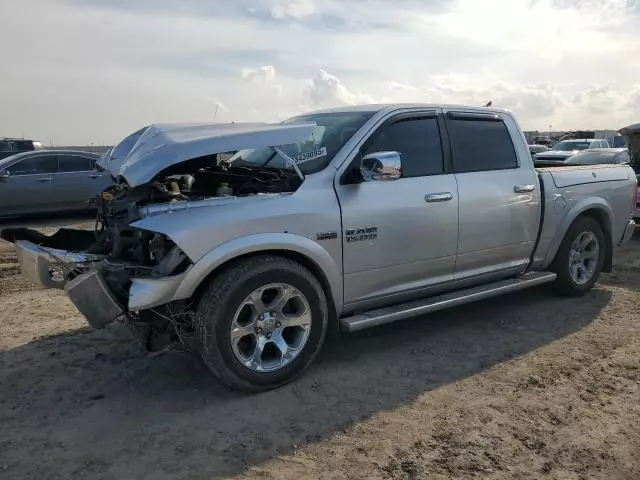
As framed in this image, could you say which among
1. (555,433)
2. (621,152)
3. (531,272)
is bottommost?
(555,433)

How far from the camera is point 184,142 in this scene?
13.0ft

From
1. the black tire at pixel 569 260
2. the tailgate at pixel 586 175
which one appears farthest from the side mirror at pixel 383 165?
the black tire at pixel 569 260

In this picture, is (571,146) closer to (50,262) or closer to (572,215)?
(572,215)

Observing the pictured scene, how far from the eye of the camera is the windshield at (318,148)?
4473mm

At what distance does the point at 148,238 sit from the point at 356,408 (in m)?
1.77

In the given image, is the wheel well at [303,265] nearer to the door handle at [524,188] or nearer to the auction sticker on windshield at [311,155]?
the auction sticker on windshield at [311,155]

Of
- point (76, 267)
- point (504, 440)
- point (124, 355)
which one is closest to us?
point (504, 440)

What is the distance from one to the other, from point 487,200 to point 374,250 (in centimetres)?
133

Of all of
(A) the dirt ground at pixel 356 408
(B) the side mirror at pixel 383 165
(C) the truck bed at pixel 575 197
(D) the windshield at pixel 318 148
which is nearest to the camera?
(A) the dirt ground at pixel 356 408

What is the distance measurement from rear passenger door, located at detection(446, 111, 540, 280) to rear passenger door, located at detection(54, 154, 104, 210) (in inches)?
362

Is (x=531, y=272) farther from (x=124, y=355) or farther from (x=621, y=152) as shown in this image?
(x=621, y=152)

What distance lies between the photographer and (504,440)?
3.39 meters

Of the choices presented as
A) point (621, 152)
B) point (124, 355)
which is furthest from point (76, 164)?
point (621, 152)

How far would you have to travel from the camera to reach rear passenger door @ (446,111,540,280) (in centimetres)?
506
